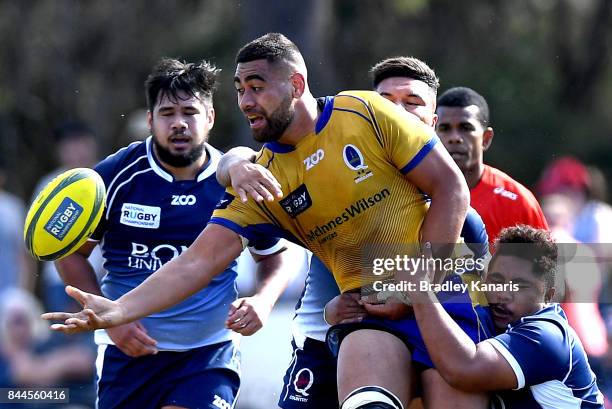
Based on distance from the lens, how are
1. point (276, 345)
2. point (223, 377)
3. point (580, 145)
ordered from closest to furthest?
1. point (223, 377)
2. point (276, 345)
3. point (580, 145)

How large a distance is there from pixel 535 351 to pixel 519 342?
0.08 m

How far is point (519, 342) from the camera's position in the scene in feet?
16.8

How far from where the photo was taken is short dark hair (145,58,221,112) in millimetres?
6504

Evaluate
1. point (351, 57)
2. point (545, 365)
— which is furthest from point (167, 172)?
point (351, 57)

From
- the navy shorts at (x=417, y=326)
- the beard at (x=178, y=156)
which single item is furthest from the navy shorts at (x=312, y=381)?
the beard at (x=178, y=156)

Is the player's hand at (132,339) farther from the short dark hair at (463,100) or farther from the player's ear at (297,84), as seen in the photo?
the short dark hair at (463,100)

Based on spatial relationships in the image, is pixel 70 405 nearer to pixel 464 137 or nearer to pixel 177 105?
pixel 177 105

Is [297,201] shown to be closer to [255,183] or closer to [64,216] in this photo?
[255,183]

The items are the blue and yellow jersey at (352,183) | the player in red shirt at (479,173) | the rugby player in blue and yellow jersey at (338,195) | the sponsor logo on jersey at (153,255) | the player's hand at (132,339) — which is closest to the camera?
the rugby player in blue and yellow jersey at (338,195)

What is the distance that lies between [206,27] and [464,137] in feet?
56.7

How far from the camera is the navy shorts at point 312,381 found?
613 centimetres

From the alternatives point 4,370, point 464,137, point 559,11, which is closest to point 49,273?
point 4,370

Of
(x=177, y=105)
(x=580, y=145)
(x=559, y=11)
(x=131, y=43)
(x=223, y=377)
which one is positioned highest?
(x=559, y=11)

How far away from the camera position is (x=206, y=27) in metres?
23.5
